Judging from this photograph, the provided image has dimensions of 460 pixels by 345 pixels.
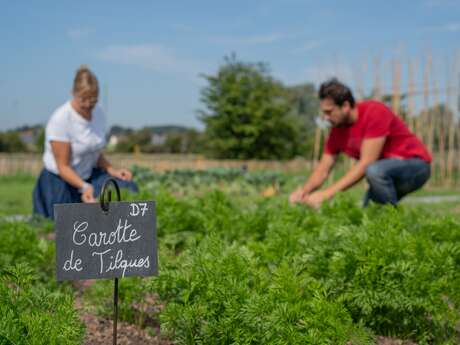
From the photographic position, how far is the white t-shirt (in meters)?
5.14

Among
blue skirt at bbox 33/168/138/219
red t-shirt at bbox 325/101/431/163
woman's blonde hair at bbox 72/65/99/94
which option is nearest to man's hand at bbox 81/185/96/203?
blue skirt at bbox 33/168/138/219

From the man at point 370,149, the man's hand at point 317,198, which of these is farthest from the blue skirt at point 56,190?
the man at point 370,149

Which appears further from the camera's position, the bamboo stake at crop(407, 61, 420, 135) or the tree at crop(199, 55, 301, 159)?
the tree at crop(199, 55, 301, 159)

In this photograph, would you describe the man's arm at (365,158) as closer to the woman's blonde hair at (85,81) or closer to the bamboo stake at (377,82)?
the woman's blonde hair at (85,81)

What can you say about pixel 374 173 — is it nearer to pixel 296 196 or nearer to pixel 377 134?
pixel 377 134

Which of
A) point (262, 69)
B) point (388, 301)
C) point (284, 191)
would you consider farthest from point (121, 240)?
point (262, 69)

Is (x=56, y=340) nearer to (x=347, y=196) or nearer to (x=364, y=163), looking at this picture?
(x=347, y=196)

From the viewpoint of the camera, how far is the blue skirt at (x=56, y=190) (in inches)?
211

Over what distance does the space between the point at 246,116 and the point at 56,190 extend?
3037cm

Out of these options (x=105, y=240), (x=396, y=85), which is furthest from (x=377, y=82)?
(x=105, y=240)

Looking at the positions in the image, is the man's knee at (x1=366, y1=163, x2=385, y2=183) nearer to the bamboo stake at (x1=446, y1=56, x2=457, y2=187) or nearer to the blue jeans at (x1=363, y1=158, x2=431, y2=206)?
the blue jeans at (x1=363, y1=158, x2=431, y2=206)

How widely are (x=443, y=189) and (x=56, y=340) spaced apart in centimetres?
1610

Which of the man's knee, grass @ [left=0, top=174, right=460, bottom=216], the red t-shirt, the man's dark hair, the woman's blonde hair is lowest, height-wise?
grass @ [left=0, top=174, right=460, bottom=216]

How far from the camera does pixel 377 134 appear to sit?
5133 mm
